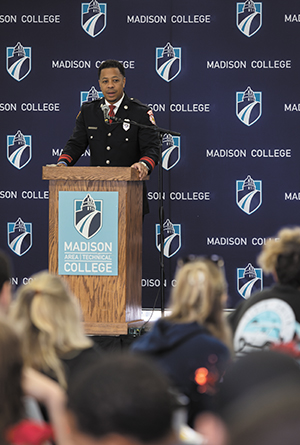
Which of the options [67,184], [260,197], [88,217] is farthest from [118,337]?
[260,197]

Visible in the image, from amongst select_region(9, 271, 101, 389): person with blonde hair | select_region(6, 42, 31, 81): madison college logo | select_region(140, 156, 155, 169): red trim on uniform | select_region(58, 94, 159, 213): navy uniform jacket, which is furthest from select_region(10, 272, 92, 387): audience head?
select_region(6, 42, 31, 81): madison college logo

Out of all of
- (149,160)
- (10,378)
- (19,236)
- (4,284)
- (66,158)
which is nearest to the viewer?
(10,378)

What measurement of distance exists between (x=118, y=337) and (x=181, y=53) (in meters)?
2.97

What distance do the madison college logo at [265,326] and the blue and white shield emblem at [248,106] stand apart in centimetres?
377

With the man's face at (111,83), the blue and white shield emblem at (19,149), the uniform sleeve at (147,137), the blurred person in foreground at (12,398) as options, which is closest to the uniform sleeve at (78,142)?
the man's face at (111,83)

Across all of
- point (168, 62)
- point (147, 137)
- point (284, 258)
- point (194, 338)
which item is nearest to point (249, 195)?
point (168, 62)

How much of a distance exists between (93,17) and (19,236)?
2.16m

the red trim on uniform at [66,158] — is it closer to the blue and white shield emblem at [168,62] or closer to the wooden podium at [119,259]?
the wooden podium at [119,259]

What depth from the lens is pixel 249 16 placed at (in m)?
5.54

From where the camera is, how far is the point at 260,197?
5551mm

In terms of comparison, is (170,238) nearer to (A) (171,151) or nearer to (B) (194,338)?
(A) (171,151)

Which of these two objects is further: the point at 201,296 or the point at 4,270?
the point at 4,270

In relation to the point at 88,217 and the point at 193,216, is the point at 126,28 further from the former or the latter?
the point at 88,217

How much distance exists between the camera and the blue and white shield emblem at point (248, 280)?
18.2 ft
